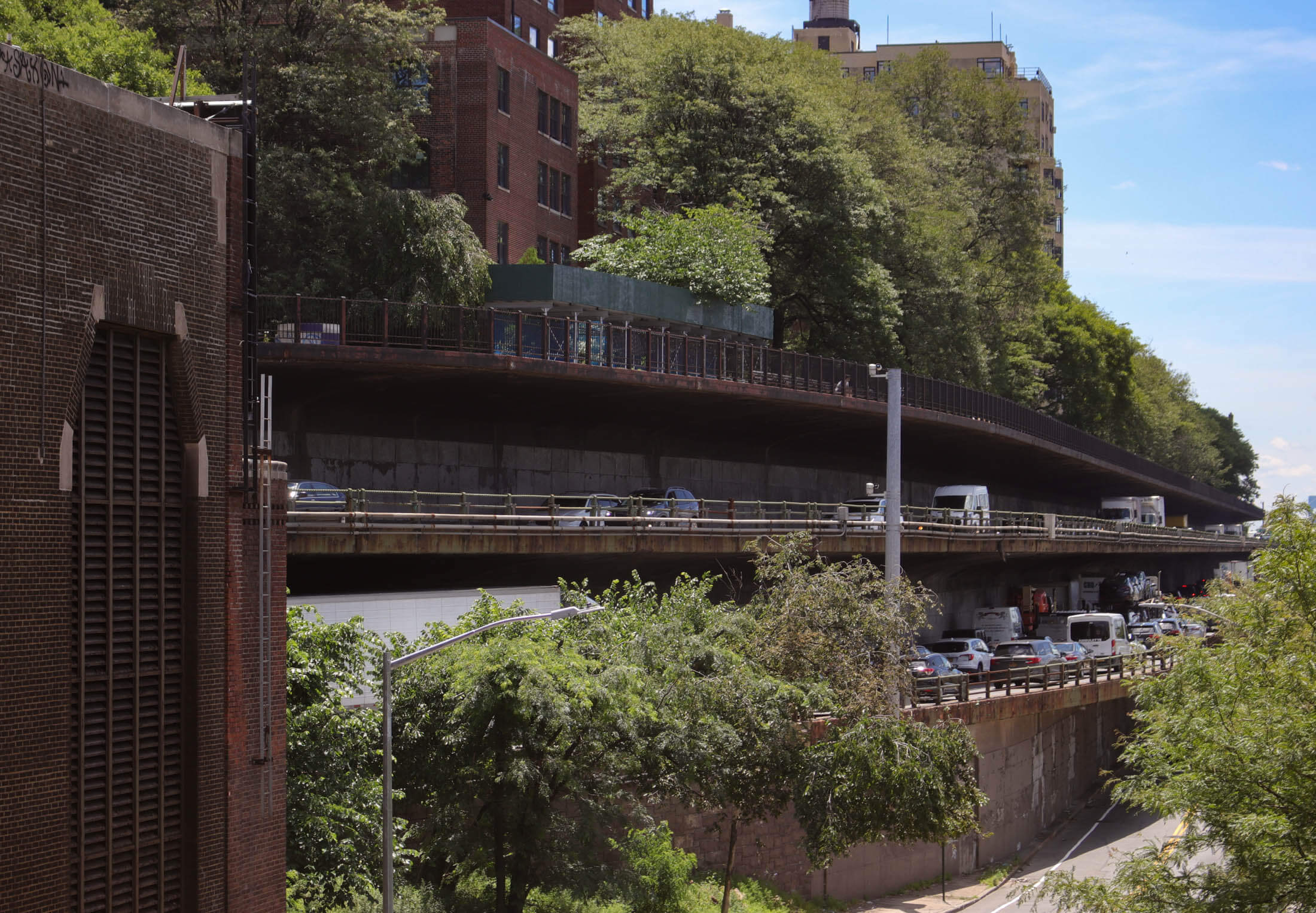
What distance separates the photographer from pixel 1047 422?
75438 mm

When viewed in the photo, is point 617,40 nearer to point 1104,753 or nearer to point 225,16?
point 225,16

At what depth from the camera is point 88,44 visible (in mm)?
34844

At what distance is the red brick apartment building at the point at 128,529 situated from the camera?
15.8 m

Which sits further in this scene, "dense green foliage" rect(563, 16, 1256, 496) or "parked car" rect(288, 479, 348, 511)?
"dense green foliage" rect(563, 16, 1256, 496)

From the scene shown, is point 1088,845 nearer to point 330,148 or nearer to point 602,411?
point 602,411

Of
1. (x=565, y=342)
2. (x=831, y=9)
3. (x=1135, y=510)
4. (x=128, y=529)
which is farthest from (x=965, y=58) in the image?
(x=128, y=529)

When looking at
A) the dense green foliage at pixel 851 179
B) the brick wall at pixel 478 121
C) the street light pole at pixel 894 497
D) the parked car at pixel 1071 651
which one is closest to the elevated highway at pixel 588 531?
the street light pole at pixel 894 497

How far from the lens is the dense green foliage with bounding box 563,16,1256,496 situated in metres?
61.0

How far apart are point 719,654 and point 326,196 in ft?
75.3

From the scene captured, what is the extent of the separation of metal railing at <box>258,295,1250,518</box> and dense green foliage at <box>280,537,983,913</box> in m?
12.6

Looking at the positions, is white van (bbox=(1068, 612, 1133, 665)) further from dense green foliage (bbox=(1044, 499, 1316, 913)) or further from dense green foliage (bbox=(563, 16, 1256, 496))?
dense green foliage (bbox=(1044, 499, 1316, 913))

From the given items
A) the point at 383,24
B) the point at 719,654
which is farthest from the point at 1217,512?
the point at 719,654

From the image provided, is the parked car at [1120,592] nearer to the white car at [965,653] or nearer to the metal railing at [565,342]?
the metal railing at [565,342]

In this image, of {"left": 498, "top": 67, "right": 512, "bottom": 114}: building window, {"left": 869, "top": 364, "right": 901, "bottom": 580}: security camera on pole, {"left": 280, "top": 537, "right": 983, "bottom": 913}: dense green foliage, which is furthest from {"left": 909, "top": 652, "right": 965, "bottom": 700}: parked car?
{"left": 498, "top": 67, "right": 512, "bottom": 114}: building window
